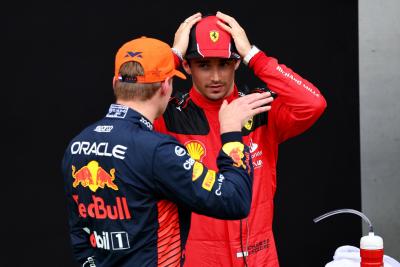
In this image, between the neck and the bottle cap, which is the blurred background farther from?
the bottle cap

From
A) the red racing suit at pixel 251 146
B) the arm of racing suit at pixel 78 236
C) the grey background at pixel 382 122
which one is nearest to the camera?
the arm of racing suit at pixel 78 236

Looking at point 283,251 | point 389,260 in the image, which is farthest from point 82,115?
point 389,260

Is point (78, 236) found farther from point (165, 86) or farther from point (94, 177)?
point (165, 86)

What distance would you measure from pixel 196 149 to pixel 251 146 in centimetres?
20

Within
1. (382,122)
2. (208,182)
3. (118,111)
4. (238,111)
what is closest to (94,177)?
(118,111)

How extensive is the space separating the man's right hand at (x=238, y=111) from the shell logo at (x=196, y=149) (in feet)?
1.09

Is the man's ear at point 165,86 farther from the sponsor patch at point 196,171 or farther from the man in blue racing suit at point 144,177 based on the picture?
the sponsor patch at point 196,171

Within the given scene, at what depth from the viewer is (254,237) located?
274 cm

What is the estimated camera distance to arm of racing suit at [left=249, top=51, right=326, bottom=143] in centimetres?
275

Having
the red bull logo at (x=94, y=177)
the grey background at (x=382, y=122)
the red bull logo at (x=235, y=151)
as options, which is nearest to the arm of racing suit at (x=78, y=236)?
the red bull logo at (x=94, y=177)

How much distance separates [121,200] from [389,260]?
0.93 meters

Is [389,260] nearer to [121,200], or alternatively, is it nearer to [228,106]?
[228,106]

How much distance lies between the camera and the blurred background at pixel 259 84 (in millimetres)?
3617

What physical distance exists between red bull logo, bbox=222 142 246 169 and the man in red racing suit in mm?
484
